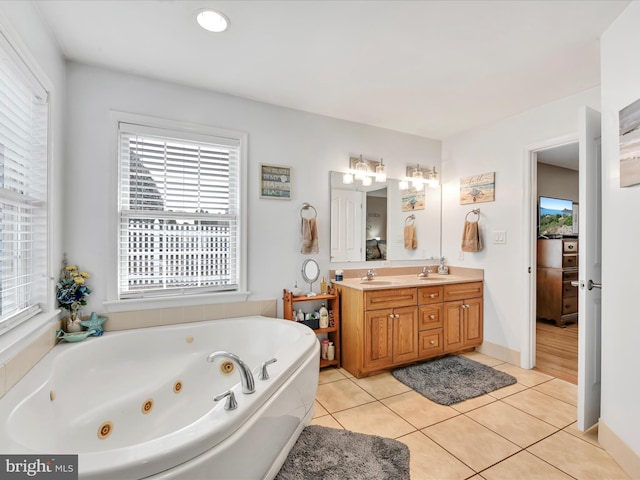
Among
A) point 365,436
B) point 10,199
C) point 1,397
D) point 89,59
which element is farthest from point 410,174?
point 1,397

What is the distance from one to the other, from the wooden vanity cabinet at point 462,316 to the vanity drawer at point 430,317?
0.28 ft

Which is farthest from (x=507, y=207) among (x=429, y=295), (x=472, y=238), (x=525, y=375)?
(x=525, y=375)

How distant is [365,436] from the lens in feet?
6.41

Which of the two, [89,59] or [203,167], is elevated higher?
[89,59]

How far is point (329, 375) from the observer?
2.88 m

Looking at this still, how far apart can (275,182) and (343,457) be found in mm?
2151

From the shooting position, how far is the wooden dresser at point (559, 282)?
4.52m

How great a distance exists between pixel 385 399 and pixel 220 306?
1.51m

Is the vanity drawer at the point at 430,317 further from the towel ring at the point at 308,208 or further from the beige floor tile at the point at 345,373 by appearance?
the towel ring at the point at 308,208

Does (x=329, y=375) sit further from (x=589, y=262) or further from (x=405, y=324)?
(x=589, y=262)

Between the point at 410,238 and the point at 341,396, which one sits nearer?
the point at 341,396

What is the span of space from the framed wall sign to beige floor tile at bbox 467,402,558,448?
7.48ft

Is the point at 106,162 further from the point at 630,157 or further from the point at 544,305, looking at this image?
the point at 544,305

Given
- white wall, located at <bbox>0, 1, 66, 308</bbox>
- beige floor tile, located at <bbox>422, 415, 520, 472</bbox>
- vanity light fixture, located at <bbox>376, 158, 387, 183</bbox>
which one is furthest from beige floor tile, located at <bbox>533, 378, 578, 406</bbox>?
white wall, located at <bbox>0, 1, 66, 308</bbox>
